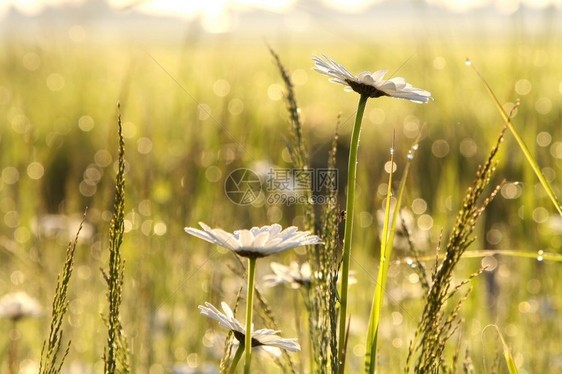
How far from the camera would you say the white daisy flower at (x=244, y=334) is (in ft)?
2.96

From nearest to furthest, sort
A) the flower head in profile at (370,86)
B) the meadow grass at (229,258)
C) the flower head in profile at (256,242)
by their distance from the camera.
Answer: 1. the flower head in profile at (256,242)
2. the flower head in profile at (370,86)
3. the meadow grass at (229,258)

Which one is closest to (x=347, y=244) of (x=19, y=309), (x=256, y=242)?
(x=256, y=242)

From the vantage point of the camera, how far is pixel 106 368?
945 millimetres

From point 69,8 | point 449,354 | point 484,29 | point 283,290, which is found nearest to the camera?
point 449,354

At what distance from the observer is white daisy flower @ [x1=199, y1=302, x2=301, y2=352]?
902 millimetres

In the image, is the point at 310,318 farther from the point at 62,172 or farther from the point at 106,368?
the point at 62,172

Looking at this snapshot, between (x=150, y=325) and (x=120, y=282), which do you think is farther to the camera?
(x=150, y=325)

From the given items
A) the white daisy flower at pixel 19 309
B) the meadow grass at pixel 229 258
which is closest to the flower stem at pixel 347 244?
the meadow grass at pixel 229 258

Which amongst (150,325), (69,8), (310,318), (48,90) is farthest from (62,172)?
(310,318)

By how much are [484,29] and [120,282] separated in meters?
2.56

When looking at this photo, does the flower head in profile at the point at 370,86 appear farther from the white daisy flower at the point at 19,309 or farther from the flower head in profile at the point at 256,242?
the white daisy flower at the point at 19,309

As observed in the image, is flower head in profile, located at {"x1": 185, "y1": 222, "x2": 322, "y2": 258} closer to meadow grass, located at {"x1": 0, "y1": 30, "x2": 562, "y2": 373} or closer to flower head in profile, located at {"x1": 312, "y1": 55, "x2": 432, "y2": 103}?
meadow grass, located at {"x1": 0, "y1": 30, "x2": 562, "y2": 373}

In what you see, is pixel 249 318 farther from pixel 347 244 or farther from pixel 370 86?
pixel 370 86

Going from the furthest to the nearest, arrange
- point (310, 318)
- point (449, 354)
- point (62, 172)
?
point (62, 172) → point (449, 354) → point (310, 318)
